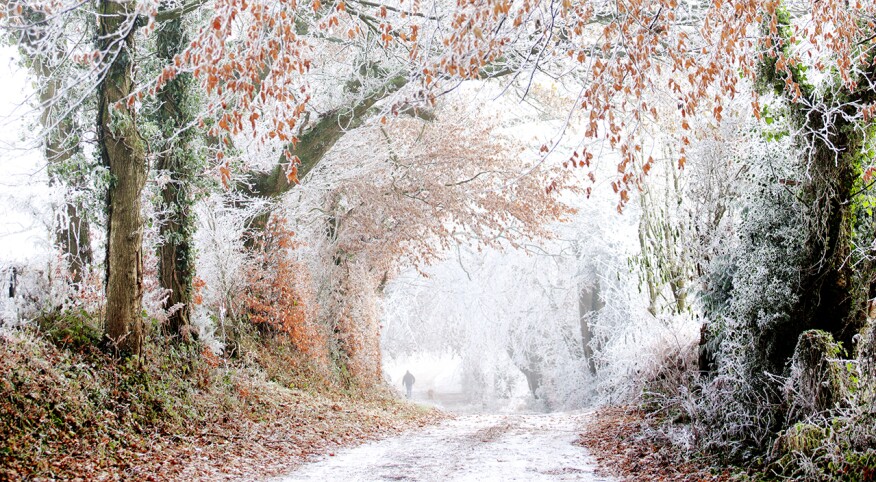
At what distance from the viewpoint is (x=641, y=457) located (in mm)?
8438

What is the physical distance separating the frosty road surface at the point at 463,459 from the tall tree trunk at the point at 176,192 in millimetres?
3214

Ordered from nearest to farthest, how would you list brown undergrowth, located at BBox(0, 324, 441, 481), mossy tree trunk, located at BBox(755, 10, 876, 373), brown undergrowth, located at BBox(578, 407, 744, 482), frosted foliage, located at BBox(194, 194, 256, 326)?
brown undergrowth, located at BBox(0, 324, 441, 481) → brown undergrowth, located at BBox(578, 407, 744, 482) → mossy tree trunk, located at BBox(755, 10, 876, 373) → frosted foliage, located at BBox(194, 194, 256, 326)

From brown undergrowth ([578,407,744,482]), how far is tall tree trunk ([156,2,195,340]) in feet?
19.1

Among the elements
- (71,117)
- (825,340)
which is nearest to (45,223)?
(71,117)

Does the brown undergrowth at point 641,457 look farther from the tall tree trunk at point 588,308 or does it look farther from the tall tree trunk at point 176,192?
the tall tree trunk at point 588,308

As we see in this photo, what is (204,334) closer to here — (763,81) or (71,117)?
(71,117)

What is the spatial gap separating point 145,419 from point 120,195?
2.52 m

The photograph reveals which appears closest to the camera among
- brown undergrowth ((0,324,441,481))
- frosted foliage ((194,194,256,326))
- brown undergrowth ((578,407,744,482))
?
brown undergrowth ((0,324,441,481))

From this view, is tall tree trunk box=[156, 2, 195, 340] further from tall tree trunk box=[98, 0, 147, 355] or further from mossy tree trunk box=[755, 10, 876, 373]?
mossy tree trunk box=[755, 10, 876, 373]

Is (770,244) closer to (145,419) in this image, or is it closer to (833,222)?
(833,222)

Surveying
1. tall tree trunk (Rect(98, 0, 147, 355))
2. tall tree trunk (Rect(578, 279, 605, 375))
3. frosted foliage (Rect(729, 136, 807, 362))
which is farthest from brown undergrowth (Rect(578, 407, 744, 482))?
tall tree trunk (Rect(578, 279, 605, 375))

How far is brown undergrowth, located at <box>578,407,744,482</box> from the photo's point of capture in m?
7.25

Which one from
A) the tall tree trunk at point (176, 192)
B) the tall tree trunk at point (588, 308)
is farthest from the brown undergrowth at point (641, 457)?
the tall tree trunk at point (588, 308)

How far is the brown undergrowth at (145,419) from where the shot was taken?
6.63 metres
